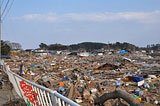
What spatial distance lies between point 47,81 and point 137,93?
4992mm

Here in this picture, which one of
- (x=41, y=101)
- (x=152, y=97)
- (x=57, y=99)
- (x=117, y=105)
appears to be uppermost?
(x=57, y=99)

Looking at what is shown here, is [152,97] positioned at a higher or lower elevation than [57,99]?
lower

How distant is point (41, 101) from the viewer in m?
2.91

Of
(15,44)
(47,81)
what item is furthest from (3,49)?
(15,44)

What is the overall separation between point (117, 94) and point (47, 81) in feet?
18.4

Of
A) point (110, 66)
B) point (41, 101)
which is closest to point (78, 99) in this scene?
point (41, 101)

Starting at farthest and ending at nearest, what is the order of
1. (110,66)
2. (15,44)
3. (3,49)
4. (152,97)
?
(15,44) < (3,49) < (110,66) < (152,97)

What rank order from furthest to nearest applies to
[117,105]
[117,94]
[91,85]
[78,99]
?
[91,85] → [78,99] → [117,105] → [117,94]

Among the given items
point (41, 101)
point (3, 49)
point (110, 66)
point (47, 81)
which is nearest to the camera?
point (41, 101)

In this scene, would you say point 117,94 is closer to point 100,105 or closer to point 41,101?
point 100,105

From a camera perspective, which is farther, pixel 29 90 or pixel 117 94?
pixel 117 94

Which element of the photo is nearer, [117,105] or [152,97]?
[117,105]

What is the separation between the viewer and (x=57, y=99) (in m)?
2.16

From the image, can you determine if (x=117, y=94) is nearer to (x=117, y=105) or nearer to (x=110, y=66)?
(x=117, y=105)
